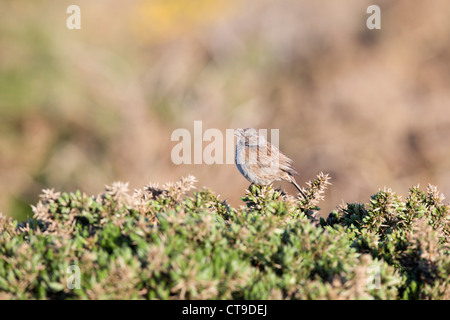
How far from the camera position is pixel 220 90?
9.09 metres

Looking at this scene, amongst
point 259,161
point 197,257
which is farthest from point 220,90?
point 197,257

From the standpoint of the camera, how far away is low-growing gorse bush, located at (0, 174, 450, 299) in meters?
2.15

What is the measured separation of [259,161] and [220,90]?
476 centimetres

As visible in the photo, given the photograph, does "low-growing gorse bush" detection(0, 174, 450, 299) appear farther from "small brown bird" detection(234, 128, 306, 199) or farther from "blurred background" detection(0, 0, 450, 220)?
"blurred background" detection(0, 0, 450, 220)

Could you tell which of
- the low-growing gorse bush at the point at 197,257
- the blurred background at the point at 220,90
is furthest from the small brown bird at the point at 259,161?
the blurred background at the point at 220,90

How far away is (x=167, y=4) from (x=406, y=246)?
31.4ft

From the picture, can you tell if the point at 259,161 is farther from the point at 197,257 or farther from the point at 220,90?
the point at 220,90

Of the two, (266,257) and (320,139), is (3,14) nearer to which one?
(320,139)

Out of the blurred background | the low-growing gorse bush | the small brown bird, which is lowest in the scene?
the low-growing gorse bush

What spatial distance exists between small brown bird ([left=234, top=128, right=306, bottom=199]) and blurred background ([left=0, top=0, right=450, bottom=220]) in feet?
8.11

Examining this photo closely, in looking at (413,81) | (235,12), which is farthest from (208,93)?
(413,81)

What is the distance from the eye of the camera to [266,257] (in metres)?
2.47

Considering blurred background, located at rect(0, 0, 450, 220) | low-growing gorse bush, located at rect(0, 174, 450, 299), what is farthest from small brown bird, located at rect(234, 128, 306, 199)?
blurred background, located at rect(0, 0, 450, 220)
